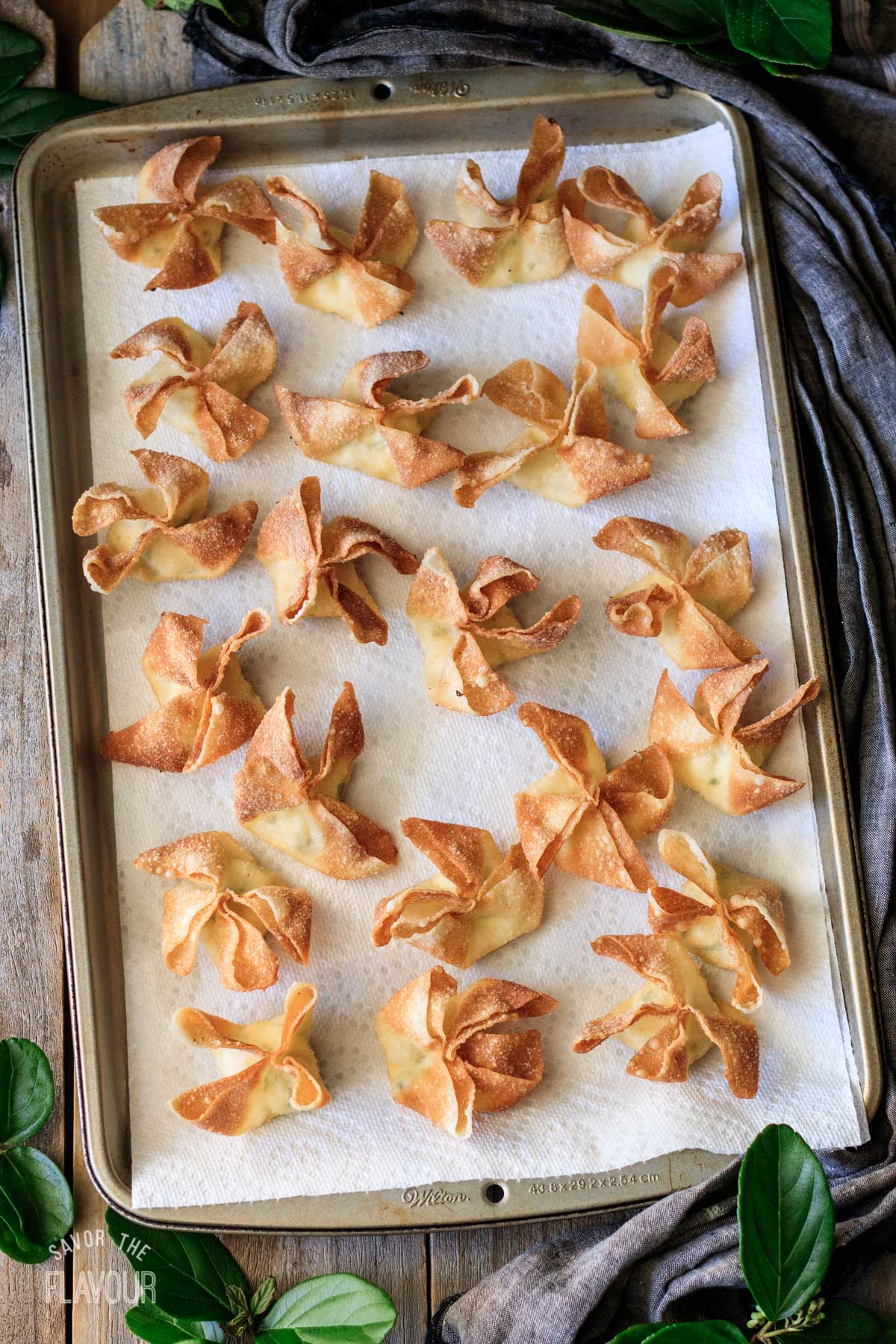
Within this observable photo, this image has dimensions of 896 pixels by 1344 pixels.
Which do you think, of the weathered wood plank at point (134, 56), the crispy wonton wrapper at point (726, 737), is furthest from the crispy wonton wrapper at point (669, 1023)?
the weathered wood plank at point (134, 56)

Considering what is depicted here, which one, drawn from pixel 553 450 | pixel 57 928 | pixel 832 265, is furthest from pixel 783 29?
pixel 57 928

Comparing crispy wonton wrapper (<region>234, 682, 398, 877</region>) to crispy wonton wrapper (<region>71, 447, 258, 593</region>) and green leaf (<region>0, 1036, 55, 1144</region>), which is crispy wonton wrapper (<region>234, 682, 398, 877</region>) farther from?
green leaf (<region>0, 1036, 55, 1144</region>)

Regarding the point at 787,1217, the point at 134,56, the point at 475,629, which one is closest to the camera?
the point at 787,1217

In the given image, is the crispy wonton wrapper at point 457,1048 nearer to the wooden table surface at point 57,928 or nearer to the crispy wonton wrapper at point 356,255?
the wooden table surface at point 57,928

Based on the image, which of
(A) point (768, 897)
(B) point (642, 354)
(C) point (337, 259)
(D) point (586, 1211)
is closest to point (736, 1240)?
(D) point (586, 1211)

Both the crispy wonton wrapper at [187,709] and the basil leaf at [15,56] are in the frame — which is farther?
the basil leaf at [15,56]

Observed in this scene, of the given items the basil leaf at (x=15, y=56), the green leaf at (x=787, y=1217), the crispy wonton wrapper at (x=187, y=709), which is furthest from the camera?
the basil leaf at (x=15, y=56)

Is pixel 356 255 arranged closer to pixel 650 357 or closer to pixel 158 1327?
pixel 650 357
